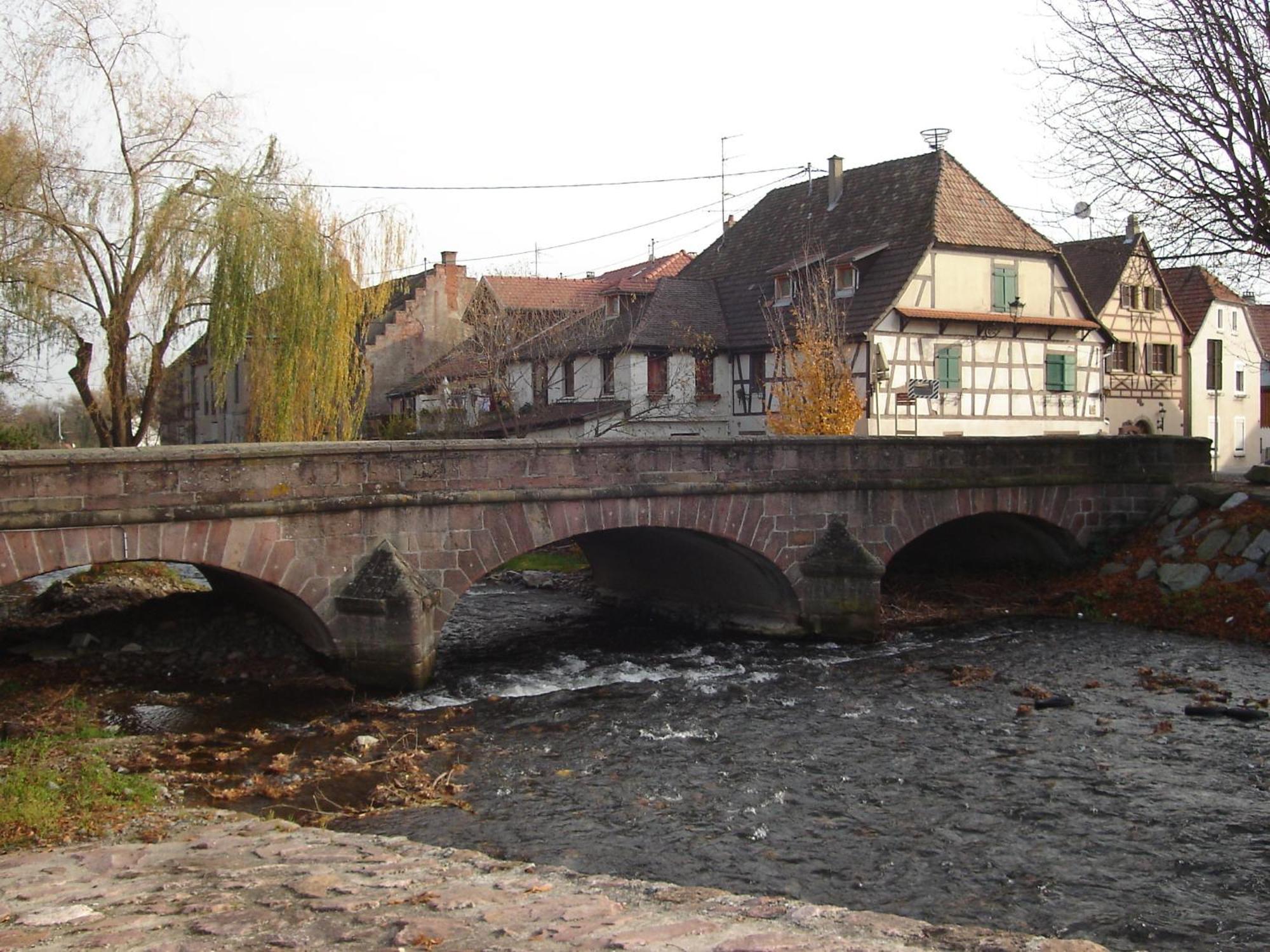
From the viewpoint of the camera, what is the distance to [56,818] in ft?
29.6

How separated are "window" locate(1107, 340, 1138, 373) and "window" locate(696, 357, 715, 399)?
47.4 ft

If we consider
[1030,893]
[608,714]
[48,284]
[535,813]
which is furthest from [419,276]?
[1030,893]

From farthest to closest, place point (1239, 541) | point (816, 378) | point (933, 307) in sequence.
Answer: point (933, 307) → point (816, 378) → point (1239, 541)

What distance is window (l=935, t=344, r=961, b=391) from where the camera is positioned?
30422 mm

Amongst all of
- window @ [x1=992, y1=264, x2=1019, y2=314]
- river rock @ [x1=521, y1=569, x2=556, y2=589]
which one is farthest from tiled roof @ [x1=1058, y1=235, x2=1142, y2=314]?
river rock @ [x1=521, y1=569, x2=556, y2=589]

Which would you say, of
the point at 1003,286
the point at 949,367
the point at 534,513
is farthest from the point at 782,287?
the point at 534,513

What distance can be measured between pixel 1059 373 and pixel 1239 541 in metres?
13.6

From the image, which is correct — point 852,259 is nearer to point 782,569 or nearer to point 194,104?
point 782,569

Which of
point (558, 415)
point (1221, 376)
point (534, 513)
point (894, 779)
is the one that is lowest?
point (894, 779)

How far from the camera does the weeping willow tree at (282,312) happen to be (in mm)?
19266

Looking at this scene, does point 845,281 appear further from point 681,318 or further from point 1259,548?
point 1259,548

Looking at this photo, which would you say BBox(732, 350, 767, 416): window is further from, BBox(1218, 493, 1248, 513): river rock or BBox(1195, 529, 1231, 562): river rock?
BBox(1195, 529, 1231, 562): river rock

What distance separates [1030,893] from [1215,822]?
253cm

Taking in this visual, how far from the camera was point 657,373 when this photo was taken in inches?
1273
